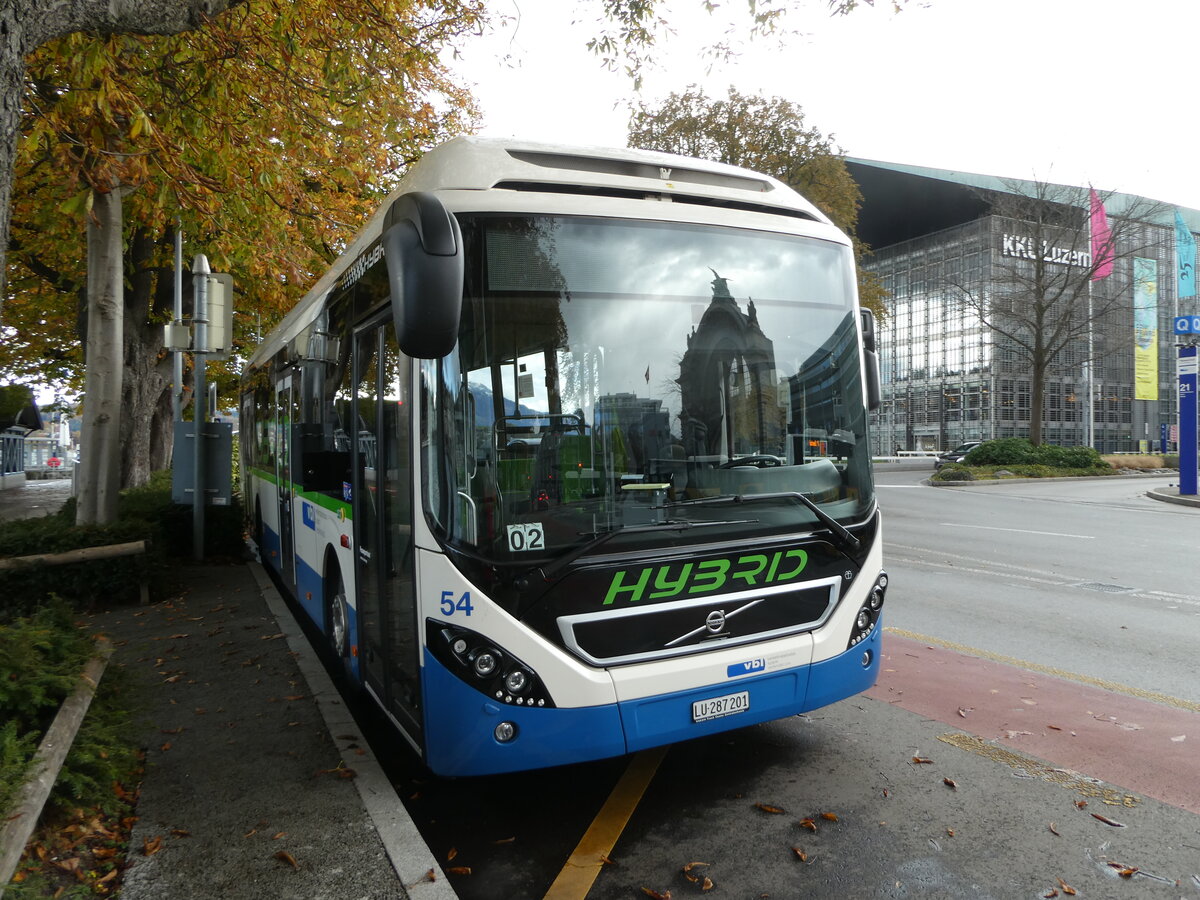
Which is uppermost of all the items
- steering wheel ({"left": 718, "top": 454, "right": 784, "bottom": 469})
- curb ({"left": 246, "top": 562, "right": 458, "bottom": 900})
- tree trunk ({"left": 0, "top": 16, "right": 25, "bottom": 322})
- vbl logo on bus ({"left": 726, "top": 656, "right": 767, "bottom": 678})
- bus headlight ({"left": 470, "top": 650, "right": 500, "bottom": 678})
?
tree trunk ({"left": 0, "top": 16, "right": 25, "bottom": 322})

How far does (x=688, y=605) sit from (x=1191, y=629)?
238 inches

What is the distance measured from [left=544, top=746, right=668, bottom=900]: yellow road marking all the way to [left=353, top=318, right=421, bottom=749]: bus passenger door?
0.91 m

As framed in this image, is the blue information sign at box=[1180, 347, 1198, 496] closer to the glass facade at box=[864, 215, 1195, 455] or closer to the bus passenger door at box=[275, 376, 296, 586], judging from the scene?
the bus passenger door at box=[275, 376, 296, 586]

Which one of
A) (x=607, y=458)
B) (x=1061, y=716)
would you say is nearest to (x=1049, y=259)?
(x=1061, y=716)

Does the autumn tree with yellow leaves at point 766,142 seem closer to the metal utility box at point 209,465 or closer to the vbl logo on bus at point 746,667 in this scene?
the metal utility box at point 209,465

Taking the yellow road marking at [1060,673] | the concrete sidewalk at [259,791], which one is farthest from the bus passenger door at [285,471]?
the yellow road marking at [1060,673]

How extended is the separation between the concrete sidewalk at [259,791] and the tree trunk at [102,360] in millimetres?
3539

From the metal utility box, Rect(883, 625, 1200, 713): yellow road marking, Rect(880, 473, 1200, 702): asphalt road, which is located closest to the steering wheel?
Rect(883, 625, 1200, 713): yellow road marking

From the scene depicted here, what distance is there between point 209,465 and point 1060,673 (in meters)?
9.85

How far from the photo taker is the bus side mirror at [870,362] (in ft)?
16.8

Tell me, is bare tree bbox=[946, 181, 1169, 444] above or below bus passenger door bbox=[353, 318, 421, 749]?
above

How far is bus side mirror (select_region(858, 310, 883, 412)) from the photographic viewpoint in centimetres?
512

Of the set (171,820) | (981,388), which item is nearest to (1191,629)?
(171,820)

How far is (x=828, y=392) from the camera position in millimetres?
4535
